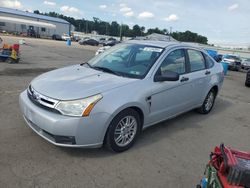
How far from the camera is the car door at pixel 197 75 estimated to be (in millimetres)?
4832

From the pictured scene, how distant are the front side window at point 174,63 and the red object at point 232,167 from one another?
2050 millimetres

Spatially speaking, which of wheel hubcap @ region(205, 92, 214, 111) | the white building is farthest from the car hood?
the white building

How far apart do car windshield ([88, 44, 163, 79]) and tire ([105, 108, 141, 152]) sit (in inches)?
26.8

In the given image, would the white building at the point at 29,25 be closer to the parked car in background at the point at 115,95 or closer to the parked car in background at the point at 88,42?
the parked car in background at the point at 88,42

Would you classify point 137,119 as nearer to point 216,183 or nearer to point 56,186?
point 56,186

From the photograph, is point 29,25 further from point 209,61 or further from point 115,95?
point 115,95

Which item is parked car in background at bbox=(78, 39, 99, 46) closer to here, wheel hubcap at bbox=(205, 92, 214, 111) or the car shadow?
the car shadow

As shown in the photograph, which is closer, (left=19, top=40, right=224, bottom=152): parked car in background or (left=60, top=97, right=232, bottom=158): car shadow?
(left=19, top=40, right=224, bottom=152): parked car in background

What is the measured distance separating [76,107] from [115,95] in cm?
57

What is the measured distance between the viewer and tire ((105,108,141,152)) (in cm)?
333

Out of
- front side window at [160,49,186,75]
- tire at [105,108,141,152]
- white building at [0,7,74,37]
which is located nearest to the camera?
tire at [105,108,141,152]

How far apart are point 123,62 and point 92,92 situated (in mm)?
1291

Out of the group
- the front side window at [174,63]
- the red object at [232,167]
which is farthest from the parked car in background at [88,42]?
the red object at [232,167]

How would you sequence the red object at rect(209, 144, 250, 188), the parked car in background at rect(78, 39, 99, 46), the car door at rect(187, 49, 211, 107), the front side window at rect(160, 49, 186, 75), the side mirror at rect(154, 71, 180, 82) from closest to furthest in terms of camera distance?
the red object at rect(209, 144, 250, 188), the side mirror at rect(154, 71, 180, 82), the front side window at rect(160, 49, 186, 75), the car door at rect(187, 49, 211, 107), the parked car in background at rect(78, 39, 99, 46)
